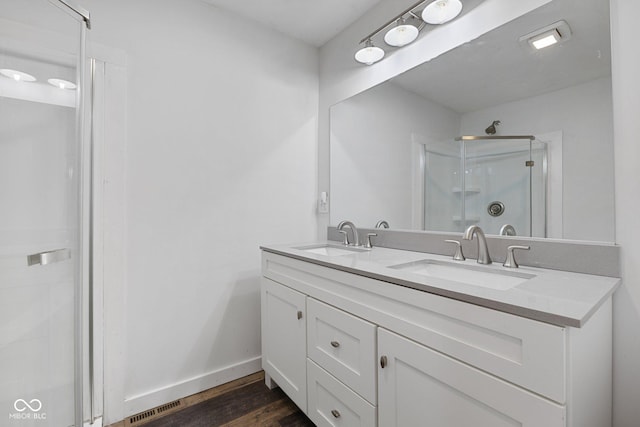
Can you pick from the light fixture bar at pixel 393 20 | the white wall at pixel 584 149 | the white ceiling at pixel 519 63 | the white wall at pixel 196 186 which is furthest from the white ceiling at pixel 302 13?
the white wall at pixel 584 149

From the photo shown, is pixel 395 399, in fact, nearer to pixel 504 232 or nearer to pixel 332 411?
pixel 332 411

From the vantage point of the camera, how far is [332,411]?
126cm

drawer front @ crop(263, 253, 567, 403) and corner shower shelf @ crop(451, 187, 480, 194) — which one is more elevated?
corner shower shelf @ crop(451, 187, 480, 194)

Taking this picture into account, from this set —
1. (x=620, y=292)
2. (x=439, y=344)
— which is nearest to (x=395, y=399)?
(x=439, y=344)

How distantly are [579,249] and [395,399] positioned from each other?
2.73 ft

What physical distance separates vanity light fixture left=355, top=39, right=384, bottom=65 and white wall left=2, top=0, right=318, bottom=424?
1.79ft

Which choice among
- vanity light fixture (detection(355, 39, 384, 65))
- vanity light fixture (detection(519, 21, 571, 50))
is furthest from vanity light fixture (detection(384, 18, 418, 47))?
vanity light fixture (detection(519, 21, 571, 50))

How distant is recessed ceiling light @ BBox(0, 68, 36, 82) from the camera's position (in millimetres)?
1027

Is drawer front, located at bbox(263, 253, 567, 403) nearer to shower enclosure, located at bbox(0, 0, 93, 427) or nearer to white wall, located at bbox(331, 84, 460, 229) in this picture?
white wall, located at bbox(331, 84, 460, 229)

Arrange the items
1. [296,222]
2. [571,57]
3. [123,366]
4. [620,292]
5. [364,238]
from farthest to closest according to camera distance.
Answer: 1. [296,222]
2. [364,238]
3. [123,366]
4. [571,57]
5. [620,292]

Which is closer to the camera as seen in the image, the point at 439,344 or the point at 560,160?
the point at 439,344

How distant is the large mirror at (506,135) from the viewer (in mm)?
1056

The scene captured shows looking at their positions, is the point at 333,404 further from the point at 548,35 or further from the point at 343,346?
the point at 548,35

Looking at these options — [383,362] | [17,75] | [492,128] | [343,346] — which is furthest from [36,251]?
[492,128]
